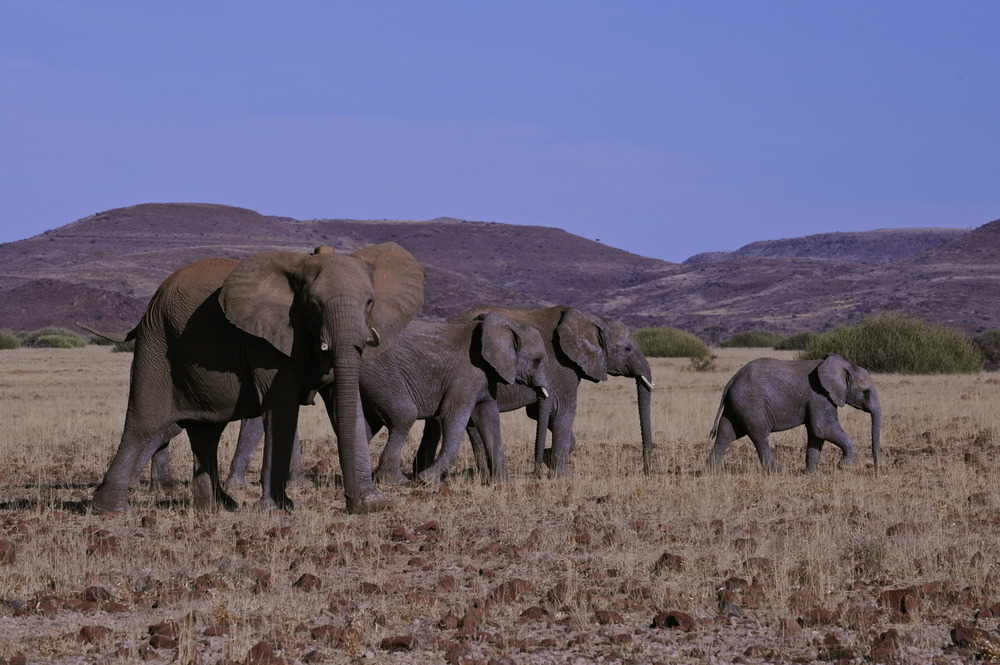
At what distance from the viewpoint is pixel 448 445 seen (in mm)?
12734

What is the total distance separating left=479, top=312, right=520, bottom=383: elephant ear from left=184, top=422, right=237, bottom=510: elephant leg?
3.07 m

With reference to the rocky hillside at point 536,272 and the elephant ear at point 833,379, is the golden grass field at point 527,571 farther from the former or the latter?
the rocky hillside at point 536,272

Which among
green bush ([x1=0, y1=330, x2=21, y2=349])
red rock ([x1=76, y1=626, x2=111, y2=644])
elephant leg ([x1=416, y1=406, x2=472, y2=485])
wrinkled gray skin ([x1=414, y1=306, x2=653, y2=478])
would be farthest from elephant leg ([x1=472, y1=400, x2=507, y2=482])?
green bush ([x1=0, y1=330, x2=21, y2=349])

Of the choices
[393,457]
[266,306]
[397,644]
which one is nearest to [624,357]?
[393,457]

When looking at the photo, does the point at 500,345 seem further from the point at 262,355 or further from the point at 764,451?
the point at 262,355

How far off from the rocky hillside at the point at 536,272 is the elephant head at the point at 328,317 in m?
80.8

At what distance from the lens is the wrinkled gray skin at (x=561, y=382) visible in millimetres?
13609

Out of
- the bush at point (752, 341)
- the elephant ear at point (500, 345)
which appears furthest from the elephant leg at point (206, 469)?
the bush at point (752, 341)

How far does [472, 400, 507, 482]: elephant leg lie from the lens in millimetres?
13028

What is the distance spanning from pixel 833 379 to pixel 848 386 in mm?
314

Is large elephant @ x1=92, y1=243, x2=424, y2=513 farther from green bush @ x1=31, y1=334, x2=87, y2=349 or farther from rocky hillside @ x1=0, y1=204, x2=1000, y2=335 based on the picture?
rocky hillside @ x1=0, y1=204, x2=1000, y2=335

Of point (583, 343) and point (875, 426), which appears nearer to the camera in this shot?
point (875, 426)

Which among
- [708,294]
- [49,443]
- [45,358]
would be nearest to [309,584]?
[49,443]

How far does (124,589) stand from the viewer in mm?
7594
